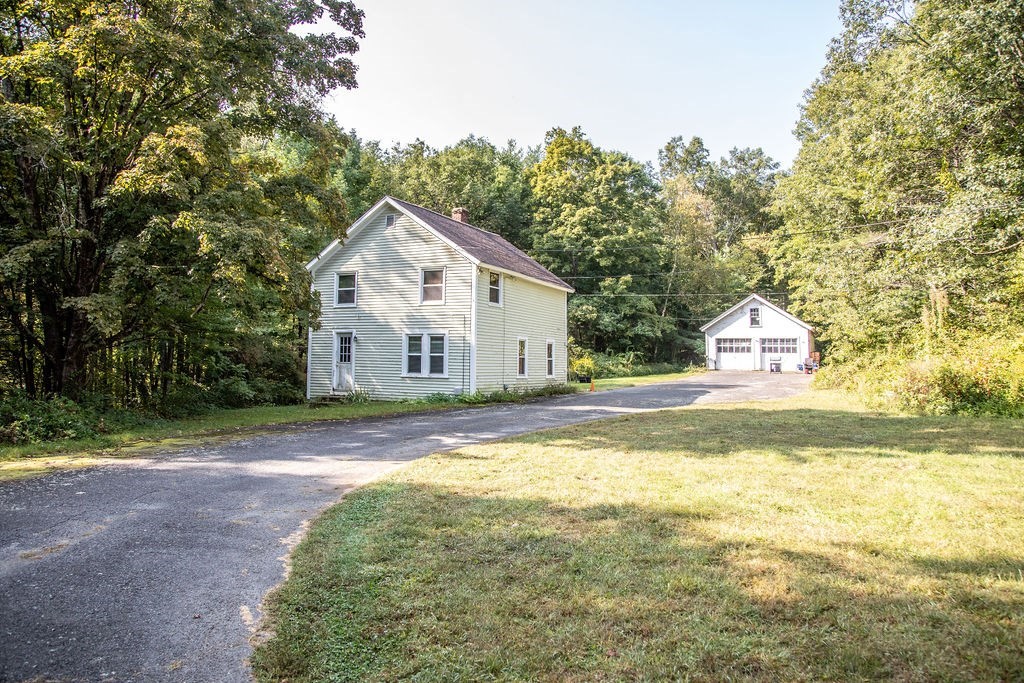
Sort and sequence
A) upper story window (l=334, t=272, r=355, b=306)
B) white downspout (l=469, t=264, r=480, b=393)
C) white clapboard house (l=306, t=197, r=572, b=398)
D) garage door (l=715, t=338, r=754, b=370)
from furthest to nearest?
1. garage door (l=715, t=338, r=754, b=370)
2. upper story window (l=334, t=272, r=355, b=306)
3. white clapboard house (l=306, t=197, r=572, b=398)
4. white downspout (l=469, t=264, r=480, b=393)

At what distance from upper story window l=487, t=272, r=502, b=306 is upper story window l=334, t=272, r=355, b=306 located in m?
5.15

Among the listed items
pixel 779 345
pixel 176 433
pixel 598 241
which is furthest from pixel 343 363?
pixel 779 345

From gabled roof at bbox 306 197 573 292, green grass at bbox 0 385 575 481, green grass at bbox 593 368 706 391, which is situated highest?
gabled roof at bbox 306 197 573 292

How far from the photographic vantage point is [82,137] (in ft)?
38.1

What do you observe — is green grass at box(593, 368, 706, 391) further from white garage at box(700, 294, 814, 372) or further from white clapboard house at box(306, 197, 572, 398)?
white clapboard house at box(306, 197, 572, 398)

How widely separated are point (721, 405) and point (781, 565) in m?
13.4

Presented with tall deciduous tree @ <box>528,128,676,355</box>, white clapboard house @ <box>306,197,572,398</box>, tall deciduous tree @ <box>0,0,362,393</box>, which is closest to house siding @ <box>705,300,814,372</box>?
tall deciduous tree @ <box>528,128,676,355</box>

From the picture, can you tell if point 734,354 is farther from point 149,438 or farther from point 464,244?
point 149,438

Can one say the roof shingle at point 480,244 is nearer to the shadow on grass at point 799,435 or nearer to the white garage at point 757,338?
the shadow on grass at point 799,435

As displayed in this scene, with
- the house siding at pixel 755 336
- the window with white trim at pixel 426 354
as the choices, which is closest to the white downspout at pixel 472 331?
the window with white trim at pixel 426 354

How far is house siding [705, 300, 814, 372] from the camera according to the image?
4131 centimetres

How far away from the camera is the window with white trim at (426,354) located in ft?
65.7

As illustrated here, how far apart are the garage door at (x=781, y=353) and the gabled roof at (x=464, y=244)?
2333 cm

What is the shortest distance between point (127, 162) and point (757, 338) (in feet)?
132
